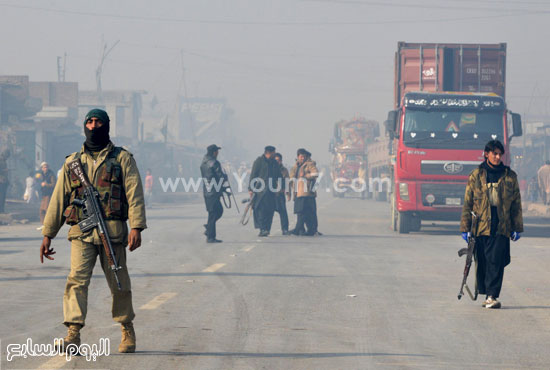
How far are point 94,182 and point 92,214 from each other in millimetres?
240

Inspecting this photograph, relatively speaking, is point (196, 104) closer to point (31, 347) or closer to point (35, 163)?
point (35, 163)

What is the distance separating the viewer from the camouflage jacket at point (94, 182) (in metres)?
6.38

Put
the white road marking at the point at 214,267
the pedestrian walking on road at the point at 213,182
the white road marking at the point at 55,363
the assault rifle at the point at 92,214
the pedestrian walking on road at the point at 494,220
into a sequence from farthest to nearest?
the pedestrian walking on road at the point at 213,182, the white road marking at the point at 214,267, the pedestrian walking on road at the point at 494,220, the assault rifle at the point at 92,214, the white road marking at the point at 55,363

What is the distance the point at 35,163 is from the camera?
158 ft

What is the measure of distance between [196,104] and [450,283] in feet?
513

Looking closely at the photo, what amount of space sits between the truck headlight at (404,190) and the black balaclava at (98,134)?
46.6 ft

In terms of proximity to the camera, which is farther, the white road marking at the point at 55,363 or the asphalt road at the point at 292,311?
the asphalt road at the point at 292,311

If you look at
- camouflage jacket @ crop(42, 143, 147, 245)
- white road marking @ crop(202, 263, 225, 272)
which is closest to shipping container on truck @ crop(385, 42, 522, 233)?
white road marking @ crop(202, 263, 225, 272)

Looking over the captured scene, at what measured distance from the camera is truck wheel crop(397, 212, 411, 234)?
21130mm

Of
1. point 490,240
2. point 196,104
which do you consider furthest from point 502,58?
point 196,104

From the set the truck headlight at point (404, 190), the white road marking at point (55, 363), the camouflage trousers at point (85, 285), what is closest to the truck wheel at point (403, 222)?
the truck headlight at point (404, 190)

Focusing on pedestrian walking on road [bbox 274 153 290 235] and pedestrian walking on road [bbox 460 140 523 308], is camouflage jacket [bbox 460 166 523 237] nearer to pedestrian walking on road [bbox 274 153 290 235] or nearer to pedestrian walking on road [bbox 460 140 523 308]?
pedestrian walking on road [bbox 460 140 523 308]

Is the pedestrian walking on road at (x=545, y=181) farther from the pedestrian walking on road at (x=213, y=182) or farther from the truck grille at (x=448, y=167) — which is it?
the pedestrian walking on road at (x=213, y=182)

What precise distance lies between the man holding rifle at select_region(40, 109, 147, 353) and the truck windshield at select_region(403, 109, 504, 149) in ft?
45.9
